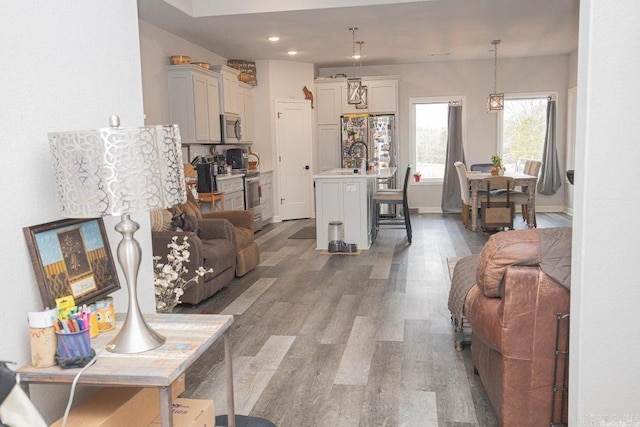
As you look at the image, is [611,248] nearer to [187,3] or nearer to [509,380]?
[509,380]

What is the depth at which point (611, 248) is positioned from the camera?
182 cm

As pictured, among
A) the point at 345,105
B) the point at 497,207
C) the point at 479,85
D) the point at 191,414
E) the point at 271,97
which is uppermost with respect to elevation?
the point at 479,85

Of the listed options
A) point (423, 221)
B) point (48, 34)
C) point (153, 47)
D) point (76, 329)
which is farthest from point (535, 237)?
point (423, 221)

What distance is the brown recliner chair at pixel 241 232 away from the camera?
5425mm

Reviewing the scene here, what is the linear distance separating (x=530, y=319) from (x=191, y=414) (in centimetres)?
136

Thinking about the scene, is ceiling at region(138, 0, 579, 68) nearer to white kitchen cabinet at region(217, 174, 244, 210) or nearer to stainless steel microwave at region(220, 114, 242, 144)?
stainless steel microwave at region(220, 114, 242, 144)

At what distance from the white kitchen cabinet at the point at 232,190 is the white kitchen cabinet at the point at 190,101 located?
1.88ft

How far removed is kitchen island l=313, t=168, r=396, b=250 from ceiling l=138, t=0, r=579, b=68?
1.89m

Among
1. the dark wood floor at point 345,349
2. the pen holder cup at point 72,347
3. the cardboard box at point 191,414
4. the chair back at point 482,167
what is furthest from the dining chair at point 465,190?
the pen holder cup at point 72,347

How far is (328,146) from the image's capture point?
→ 33.5 ft

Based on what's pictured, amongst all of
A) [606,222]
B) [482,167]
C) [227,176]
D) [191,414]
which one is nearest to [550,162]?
[482,167]

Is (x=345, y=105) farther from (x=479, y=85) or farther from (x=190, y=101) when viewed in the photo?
(x=190, y=101)

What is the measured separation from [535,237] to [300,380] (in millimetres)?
1552

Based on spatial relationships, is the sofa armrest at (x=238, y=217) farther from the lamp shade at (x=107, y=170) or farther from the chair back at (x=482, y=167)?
the chair back at (x=482, y=167)
